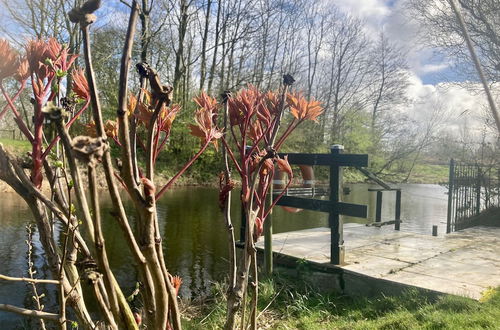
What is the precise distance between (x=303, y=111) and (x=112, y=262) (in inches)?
210

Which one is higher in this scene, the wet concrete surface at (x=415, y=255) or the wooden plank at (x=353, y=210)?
the wooden plank at (x=353, y=210)

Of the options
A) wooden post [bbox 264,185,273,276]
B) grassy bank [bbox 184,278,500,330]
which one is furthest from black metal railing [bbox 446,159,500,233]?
grassy bank [bbox 184,278,500,330]

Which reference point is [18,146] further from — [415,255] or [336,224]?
[415,255]

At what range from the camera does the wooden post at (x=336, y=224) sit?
14.2ft

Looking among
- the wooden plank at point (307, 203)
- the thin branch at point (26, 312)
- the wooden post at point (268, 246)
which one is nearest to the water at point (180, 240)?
the wooden post at point (268, 246)

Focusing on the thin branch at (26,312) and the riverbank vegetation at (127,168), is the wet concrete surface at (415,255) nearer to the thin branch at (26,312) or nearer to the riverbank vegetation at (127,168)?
the riverbank vegetation at (127,168)

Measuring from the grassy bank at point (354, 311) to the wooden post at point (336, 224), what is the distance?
427mm

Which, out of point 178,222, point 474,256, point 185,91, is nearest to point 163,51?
point 185,91

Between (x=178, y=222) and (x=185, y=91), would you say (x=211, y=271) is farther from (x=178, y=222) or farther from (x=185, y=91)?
(x=185, y=91)

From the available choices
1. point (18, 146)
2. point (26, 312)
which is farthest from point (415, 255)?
point (18, 146)

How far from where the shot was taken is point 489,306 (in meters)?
3.18

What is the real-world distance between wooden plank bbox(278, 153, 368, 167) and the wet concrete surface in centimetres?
109

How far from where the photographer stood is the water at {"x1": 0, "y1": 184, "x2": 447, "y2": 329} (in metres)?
5.20

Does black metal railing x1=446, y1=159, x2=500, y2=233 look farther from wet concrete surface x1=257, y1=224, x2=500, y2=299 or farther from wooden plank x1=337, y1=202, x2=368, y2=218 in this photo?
wooden plank x1=337, y1=202, x2=368, y2=218
